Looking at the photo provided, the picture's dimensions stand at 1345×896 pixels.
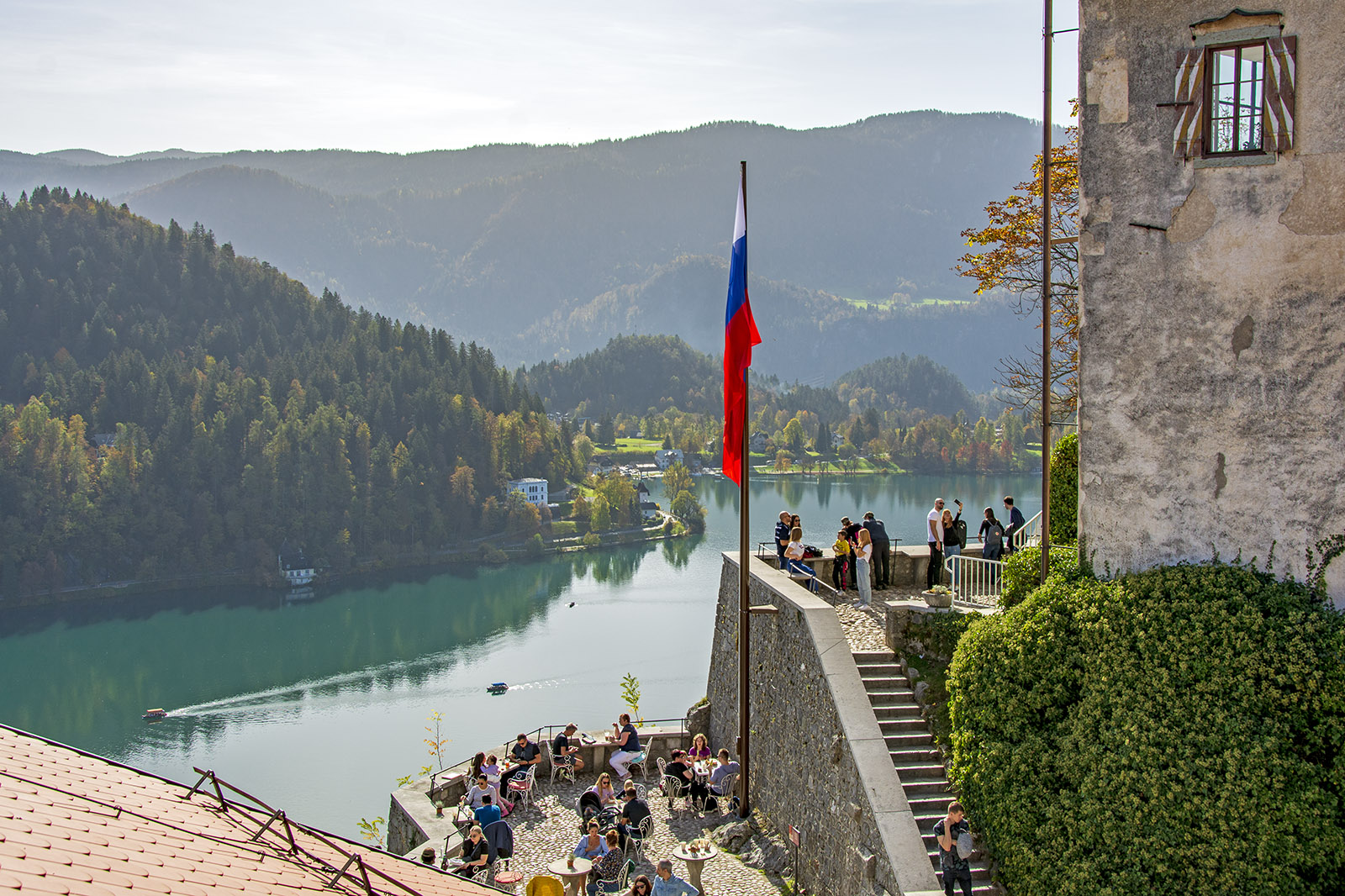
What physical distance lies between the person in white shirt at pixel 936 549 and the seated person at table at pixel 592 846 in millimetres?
5887

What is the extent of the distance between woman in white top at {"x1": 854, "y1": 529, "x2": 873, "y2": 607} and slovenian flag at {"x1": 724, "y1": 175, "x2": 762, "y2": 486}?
8.74 feet

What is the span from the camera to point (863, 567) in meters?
15.0

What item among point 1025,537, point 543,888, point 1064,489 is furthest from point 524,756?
point 1064,489

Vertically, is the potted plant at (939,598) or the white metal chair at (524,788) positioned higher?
the potted plant at (939,598)

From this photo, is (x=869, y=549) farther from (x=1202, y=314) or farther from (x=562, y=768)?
(x=1202, y=314)

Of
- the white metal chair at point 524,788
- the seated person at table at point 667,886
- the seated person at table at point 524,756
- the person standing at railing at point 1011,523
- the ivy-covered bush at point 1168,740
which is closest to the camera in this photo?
the ivy-covered bush at point 1168,740

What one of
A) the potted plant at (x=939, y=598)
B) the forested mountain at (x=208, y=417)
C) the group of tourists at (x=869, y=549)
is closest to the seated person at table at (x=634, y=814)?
the group of tourists at (x=869, y=549)

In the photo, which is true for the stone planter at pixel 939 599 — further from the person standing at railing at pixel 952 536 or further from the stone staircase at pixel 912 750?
the person standing at railing at pixel 952 536

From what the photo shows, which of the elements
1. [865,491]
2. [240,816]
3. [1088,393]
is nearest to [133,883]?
[240,816]

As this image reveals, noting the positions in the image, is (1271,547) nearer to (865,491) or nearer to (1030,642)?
(1030,642)

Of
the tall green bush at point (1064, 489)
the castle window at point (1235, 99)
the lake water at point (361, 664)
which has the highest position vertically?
the castle window at point (1235, 99)

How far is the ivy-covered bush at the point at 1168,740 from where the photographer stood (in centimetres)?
820

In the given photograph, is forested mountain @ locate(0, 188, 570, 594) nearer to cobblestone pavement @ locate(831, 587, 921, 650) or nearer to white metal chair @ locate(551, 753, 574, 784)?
white metal chair @ locate(551, 753, 574, 784)

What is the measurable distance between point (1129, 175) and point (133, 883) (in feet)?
28.4
